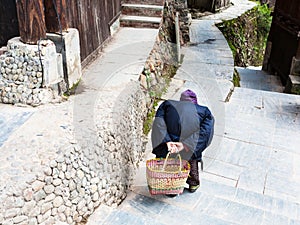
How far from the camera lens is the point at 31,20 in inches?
129

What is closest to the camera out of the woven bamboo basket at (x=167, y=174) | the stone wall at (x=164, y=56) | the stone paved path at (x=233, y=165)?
the woven bamboo basket at (x=167, y=174)

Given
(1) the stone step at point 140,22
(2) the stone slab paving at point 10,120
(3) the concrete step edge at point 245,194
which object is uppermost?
(1) the stone step at point 140,22

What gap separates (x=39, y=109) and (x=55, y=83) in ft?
1.24

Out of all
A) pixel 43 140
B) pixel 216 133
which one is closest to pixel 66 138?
pixel 43 140

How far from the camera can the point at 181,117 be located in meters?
3.04

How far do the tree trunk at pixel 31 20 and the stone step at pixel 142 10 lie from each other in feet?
9.41

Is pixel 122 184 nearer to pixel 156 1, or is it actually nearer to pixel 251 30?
pixel 156 1

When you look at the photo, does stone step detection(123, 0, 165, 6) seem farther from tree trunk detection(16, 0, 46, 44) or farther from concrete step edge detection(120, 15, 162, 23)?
tree trunk detection(16, 0, 46, 44)

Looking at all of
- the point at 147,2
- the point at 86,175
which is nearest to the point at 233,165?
the point at 86,175

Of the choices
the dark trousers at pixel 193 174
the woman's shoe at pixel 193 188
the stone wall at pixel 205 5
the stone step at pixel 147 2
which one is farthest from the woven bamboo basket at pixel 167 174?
the stone wall at pixel 205 5

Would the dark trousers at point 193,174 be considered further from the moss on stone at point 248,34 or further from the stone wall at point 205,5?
the stone wall at point 205,5

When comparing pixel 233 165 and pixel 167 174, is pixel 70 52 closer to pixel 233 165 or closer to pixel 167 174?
pixel 167 174

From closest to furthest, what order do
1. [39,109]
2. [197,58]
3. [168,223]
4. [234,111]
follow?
[168,223] → [39,109] → [234,111] → [197,58]

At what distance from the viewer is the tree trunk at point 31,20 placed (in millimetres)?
3223
